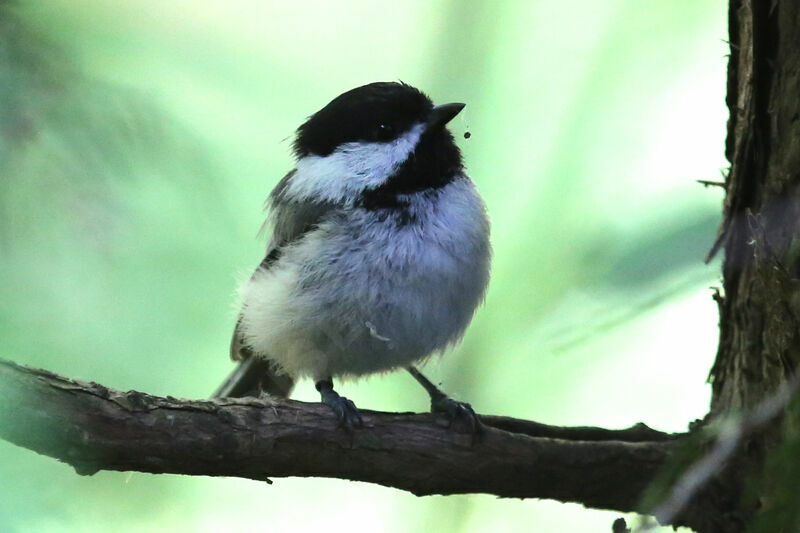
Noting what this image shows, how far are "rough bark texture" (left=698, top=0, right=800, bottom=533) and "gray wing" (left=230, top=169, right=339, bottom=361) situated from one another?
3.29ft

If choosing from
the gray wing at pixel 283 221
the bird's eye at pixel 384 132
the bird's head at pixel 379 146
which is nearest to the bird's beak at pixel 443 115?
the bird's head at pixel 379 146

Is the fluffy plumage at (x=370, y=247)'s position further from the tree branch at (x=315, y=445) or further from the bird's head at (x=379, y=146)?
the tree branch at (x=315, y=445)

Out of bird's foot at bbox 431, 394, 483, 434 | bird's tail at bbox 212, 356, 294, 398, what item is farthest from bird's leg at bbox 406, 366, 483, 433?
bird's tail at bbox 212, 356, 294, 398

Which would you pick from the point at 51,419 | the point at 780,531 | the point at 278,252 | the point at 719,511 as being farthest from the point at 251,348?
the point at 780,531

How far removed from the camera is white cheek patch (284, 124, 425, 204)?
89.4 inches

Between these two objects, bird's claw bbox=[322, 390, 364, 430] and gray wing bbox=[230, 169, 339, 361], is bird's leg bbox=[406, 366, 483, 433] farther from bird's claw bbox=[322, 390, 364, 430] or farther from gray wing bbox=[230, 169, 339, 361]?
gray wing bbox=[230, 169, 339, 361]

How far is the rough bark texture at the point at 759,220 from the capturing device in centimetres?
179

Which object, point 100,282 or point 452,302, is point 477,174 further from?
point 100,282

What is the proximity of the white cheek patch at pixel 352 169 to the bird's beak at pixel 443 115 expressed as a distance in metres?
0.03

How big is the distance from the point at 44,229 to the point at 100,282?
0.10 meters

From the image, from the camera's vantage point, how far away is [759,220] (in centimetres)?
181

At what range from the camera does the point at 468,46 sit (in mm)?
3283

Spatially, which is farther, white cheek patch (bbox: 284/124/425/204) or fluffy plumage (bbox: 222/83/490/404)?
white cheek patch (bbox: 284/124/425/204)

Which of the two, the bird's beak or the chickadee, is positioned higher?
the bird's beak
